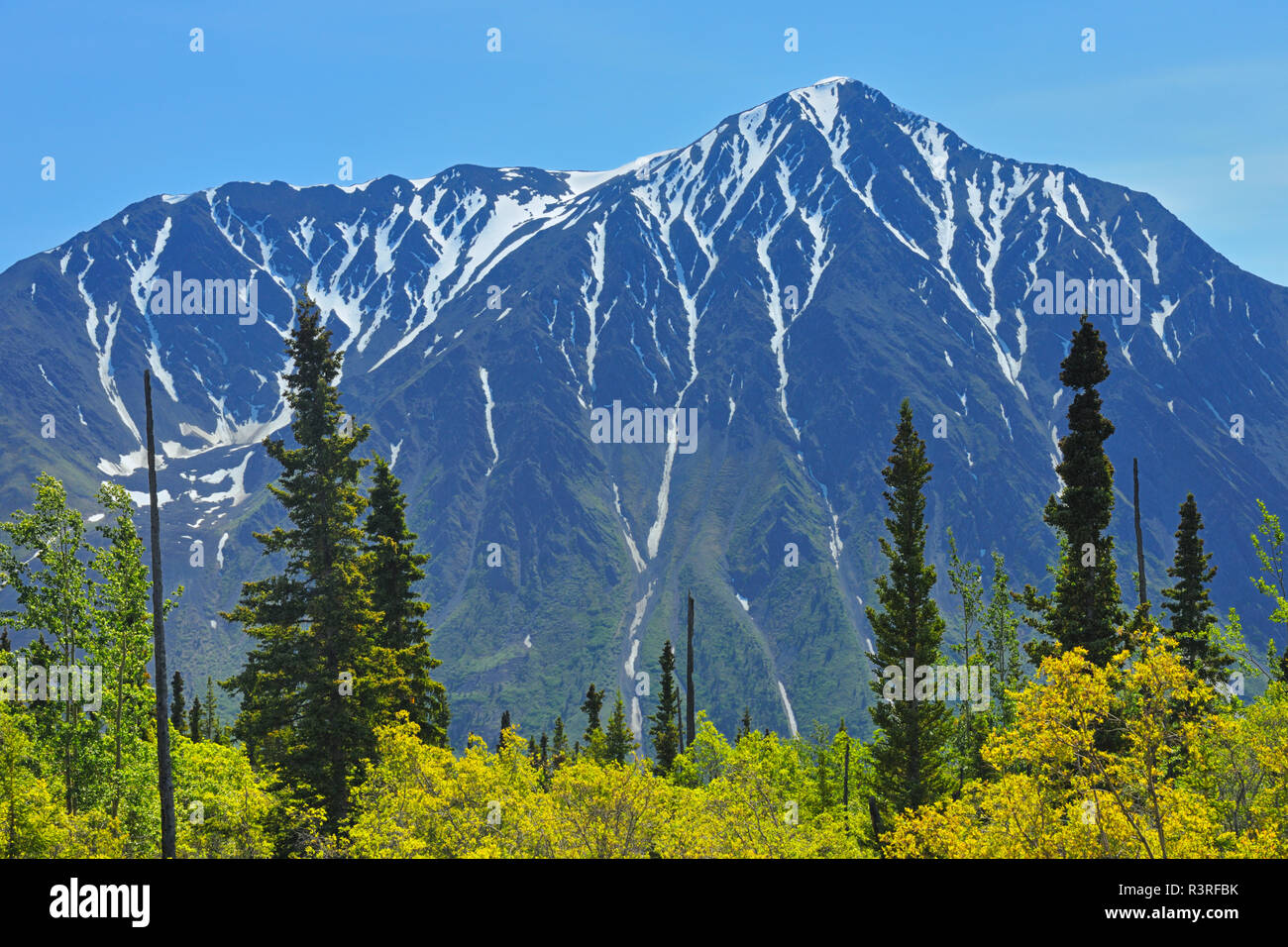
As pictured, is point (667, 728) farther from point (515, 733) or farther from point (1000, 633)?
point (515, 733)

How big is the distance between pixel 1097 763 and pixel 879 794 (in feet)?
92.5

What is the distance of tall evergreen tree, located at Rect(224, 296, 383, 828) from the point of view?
121 ft

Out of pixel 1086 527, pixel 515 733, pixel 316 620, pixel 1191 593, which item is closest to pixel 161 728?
pixel 316 620

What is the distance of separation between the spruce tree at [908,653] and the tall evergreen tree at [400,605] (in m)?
19.4

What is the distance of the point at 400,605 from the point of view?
144 ft

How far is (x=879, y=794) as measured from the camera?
46.1 m

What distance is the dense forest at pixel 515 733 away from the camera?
2114 cm

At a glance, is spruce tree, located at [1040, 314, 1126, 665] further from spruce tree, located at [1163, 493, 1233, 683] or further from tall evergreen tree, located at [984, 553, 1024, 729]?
tall evergreen tree, located at [984, 553, 1024, 729]

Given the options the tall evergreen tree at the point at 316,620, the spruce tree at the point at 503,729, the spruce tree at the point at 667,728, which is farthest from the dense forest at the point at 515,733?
the spruce tree at the point at 667,728

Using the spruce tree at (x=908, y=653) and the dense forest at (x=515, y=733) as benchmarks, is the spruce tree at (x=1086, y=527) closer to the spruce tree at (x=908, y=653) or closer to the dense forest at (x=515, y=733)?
the dense forest at (x=515, y=733)

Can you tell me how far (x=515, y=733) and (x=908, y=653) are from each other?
18.6 metres

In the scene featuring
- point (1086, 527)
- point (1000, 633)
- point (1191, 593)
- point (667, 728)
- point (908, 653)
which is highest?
point (1086, 527)
